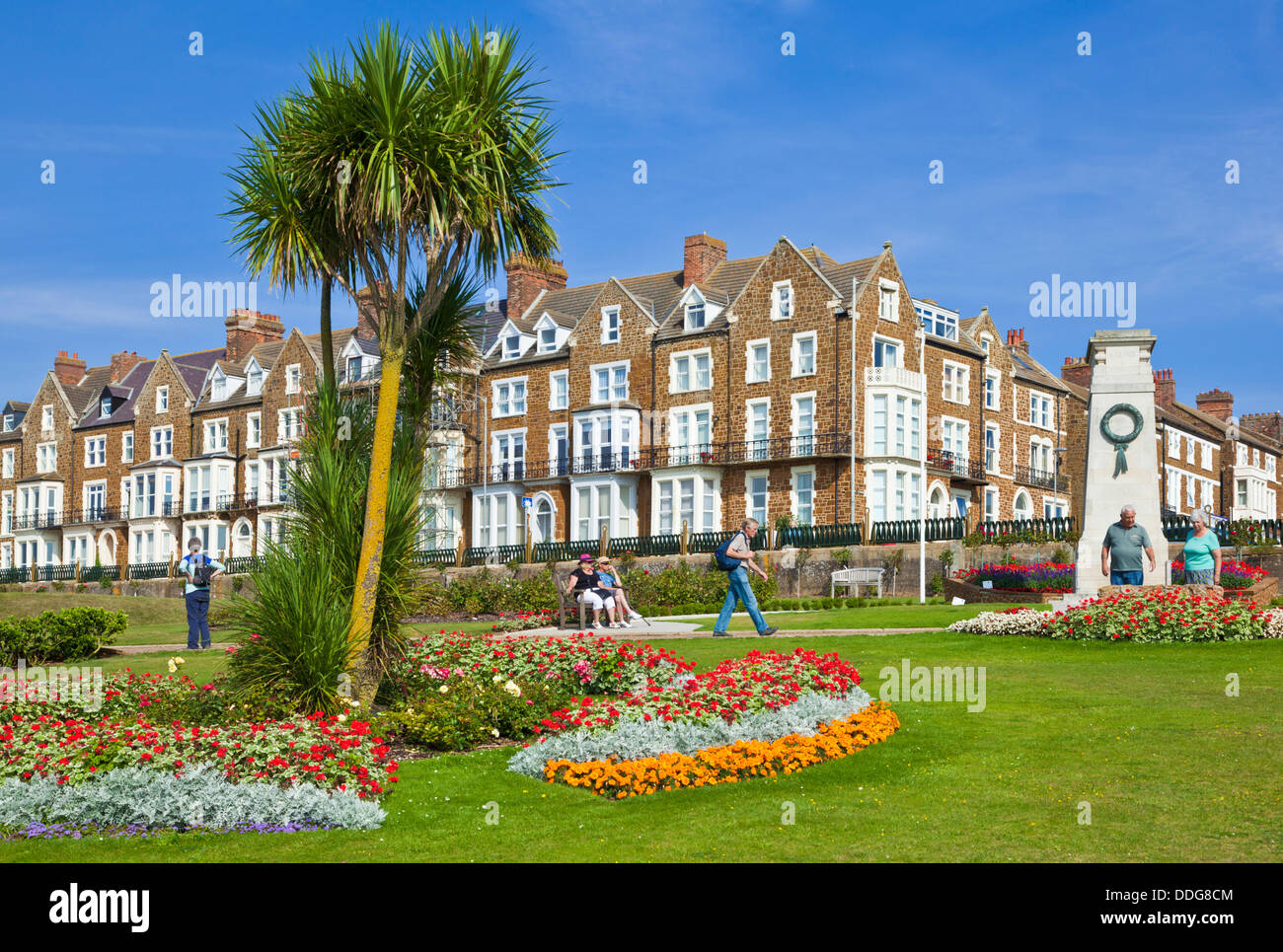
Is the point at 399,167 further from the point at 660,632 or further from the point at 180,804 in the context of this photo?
the point at 660,632

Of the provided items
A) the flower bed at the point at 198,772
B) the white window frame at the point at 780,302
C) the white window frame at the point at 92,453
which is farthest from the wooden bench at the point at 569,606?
the white window frame at the point at 92,453

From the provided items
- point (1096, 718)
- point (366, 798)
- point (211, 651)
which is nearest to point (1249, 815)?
point (1096, 718)

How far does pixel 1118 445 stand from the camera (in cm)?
2119

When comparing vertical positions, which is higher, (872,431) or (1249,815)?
(872,431)

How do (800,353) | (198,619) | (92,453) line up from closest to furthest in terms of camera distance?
(198,619) < (800,353) < (92,453)

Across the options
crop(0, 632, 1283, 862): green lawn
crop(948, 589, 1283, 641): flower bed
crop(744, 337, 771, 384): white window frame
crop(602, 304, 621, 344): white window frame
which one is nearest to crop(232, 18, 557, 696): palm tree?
crop(0, 632, 1283, 862): green lawn

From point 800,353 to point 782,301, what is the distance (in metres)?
2.35

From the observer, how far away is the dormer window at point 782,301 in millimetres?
48500

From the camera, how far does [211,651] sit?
65.6 feet

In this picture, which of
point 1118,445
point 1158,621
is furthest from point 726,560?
point 1118,445

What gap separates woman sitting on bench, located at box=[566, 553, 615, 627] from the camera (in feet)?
69.2

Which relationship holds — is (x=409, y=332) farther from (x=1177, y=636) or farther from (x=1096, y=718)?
(x=1177, y=636)

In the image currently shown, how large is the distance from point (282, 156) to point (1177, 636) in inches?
519

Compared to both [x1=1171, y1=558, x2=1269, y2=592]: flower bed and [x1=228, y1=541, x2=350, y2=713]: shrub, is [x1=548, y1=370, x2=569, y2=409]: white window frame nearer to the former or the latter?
[x1=1171, y1=558, x2=1269, y2=592]: flower bed
